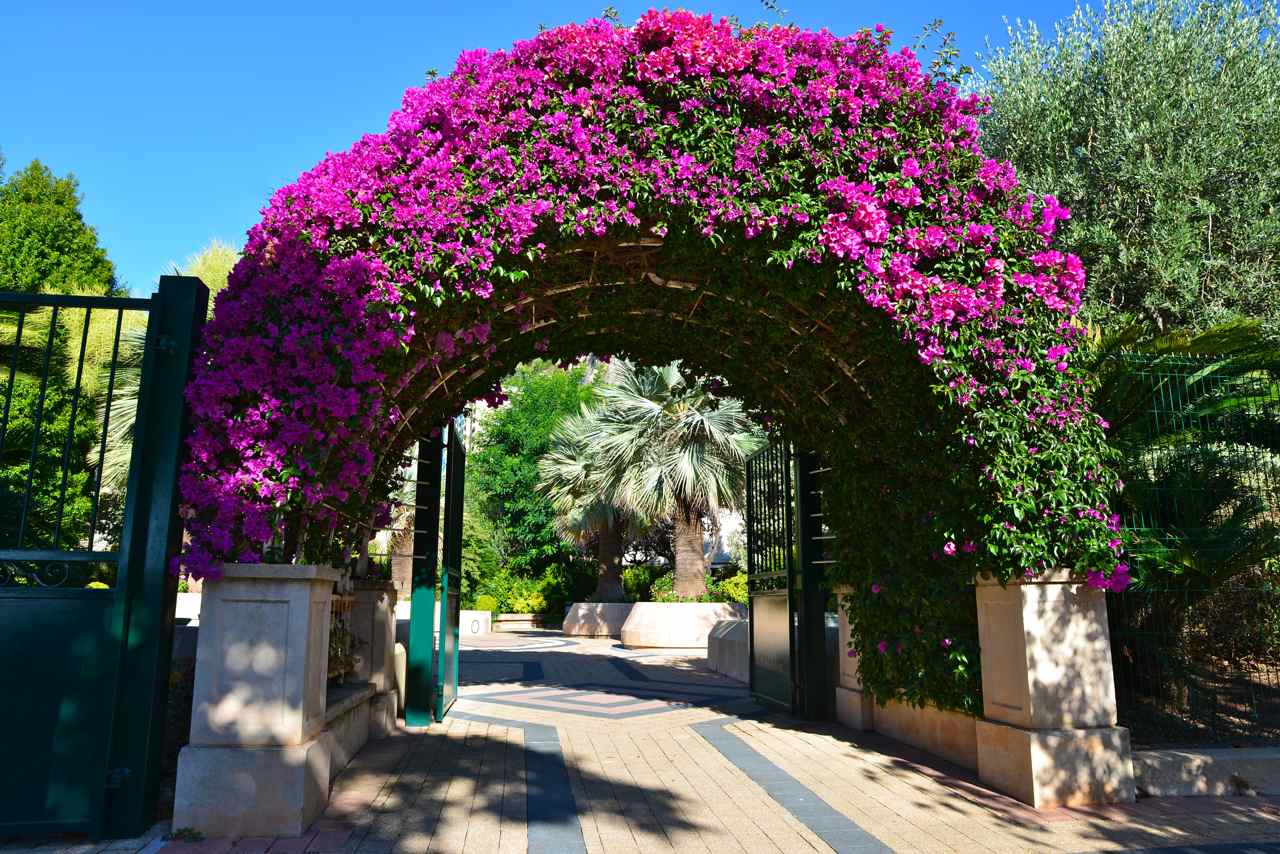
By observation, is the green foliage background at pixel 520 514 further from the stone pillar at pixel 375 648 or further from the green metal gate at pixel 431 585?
the stone pillar at pixel 375 648

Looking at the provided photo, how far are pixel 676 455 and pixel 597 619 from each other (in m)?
6.70

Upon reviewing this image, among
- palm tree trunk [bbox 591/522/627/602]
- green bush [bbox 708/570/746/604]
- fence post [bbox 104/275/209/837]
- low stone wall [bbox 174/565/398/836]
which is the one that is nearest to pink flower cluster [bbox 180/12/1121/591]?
fence post [bbox 104/275/209/837]

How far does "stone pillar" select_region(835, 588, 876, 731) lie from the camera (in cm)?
748

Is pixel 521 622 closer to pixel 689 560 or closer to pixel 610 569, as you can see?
pixel 610 569

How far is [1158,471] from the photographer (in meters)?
5.85

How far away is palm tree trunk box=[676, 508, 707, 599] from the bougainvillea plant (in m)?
13.9

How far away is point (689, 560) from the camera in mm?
19781

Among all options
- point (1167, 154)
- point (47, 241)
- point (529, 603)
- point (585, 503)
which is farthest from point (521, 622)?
point (1167, 154)

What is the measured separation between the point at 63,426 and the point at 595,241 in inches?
562

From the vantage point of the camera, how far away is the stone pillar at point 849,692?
7.48 metres

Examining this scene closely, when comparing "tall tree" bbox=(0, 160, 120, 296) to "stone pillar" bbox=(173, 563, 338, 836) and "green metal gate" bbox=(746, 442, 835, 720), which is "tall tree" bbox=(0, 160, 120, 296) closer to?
"green metal gate" bbox=(746, 442, 835, 720)

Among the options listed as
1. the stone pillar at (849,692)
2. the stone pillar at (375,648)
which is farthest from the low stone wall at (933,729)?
the stone pillar at (375,648)

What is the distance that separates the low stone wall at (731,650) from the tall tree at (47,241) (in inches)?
704

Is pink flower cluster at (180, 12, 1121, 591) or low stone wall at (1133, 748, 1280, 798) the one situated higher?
pink flower cluster at (180, 12, 1121, 591)
